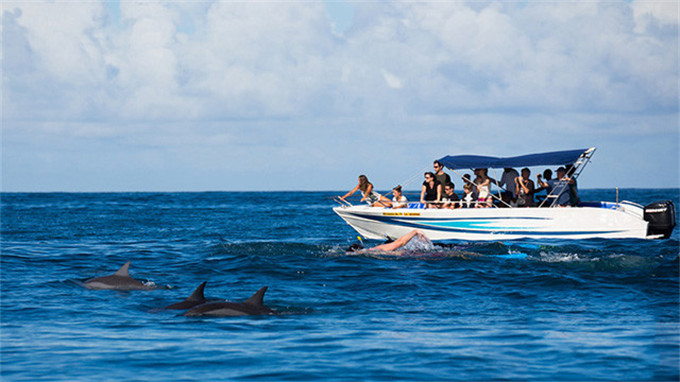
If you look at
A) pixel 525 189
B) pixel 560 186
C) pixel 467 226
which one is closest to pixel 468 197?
pixel 467 226

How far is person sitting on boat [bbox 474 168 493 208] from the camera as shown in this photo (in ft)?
85.5

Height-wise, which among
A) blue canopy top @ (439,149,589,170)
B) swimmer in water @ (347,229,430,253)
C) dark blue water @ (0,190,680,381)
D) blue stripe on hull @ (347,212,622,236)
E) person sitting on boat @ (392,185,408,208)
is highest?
blue canopy top @ (439,149,589,170)

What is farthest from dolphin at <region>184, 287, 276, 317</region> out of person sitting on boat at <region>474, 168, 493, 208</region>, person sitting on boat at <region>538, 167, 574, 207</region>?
person sitting on boat at <region>538, 167, 574, 207</region>

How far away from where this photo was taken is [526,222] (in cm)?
2528

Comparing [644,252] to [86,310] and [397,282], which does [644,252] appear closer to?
[397,282]

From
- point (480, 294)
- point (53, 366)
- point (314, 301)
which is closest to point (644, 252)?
point (480, 294)

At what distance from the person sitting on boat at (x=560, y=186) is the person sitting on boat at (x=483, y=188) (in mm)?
2054

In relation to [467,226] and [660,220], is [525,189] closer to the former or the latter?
[467,226]

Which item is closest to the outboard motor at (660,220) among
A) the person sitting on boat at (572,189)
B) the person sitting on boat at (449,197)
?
the person sitting on boat at (572,189)

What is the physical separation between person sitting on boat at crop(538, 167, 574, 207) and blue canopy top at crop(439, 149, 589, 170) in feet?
2.13

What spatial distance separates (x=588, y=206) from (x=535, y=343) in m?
17.5

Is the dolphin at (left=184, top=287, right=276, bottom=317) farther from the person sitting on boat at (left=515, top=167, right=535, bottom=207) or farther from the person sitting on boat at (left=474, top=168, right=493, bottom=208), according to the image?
the person sitting on boat at (left=515, top=167, right=535, bottom=207)

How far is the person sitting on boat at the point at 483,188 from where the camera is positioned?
85.5 feet

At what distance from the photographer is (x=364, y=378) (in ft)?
28.5
